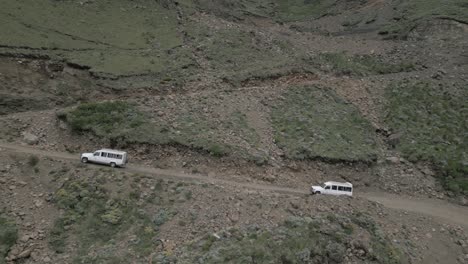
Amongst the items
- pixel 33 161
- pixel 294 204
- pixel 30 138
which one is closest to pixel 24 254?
pixel 33 161

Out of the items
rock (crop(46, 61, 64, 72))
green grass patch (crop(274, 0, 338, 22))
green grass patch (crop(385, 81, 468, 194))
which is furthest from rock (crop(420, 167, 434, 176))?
green grass patch (crop(274, 0, 338, 22))

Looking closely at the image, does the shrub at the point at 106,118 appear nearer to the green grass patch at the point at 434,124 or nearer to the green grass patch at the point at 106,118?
the green grass patch at the point at 106,118

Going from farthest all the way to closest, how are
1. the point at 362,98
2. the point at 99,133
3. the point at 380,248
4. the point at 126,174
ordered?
the point at 362,98 → the point at 99,133 → the point at 126,174 → the point at 380,248

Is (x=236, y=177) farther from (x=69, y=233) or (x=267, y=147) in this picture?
(x=69, y=233)

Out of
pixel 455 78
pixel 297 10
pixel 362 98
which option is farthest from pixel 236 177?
pixel 297 10

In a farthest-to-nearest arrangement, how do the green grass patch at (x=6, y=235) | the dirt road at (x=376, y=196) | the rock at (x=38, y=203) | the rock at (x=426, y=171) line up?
1. the rock at (x=426, y=171)
2. the dirt road at (x=376, y=196)
3. the rock at (x=38, y=203)
4. the green grass patch at (x=6, y=235)

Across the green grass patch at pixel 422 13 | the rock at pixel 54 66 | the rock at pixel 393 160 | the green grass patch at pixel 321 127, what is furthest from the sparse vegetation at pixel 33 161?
the green grass patch at pixel 422 13

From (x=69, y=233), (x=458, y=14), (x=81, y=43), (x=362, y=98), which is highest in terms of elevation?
(x=458, y=14)
